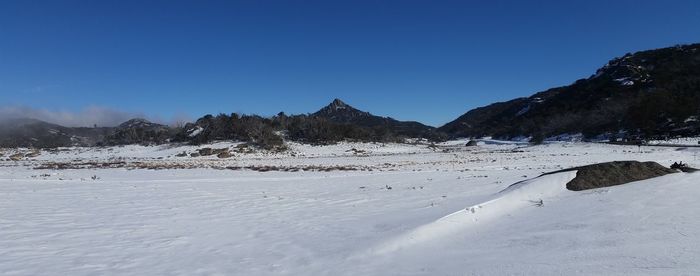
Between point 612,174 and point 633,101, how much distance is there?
99423 mm

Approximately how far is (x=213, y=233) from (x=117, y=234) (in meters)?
1.95

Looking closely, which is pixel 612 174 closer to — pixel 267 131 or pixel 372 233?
pixel 372 233

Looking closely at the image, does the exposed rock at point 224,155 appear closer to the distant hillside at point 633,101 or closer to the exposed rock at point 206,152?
the exposed rock at point 206,152

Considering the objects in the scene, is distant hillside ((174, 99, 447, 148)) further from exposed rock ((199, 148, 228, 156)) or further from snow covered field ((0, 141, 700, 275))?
snow covered field ((0, 141, 700, 275))

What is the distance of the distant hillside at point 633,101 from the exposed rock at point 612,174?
5290 centimetres

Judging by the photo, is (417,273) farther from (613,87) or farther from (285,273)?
(613,87)

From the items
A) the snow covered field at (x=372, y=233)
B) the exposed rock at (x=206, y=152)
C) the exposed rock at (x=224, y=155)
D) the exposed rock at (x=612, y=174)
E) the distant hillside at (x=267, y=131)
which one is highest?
the distant hillside at (x=267, y=131)

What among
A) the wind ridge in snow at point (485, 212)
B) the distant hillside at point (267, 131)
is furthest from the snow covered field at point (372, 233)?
the distant hillside at point (267, 131)

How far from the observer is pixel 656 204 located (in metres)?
9.19

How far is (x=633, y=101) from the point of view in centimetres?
9681

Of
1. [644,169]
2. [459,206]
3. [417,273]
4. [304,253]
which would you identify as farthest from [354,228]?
[644,169]

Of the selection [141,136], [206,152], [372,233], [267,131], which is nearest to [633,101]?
[267,131]

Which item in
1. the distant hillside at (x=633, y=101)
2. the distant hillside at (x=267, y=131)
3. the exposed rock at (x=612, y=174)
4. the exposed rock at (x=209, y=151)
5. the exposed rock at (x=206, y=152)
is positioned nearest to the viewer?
the exposed rock at (x=612, y=174)

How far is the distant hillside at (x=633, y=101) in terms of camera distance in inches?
2938
